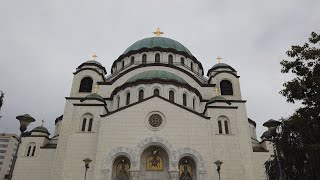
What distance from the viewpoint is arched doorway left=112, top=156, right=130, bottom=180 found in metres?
22.2

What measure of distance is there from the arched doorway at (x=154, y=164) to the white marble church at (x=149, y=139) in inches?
3.0

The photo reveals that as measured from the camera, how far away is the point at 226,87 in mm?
31719

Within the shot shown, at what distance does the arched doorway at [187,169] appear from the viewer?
22328mm

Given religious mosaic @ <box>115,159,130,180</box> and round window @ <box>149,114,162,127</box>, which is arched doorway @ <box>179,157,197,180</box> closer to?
round window @ <box>149,114,162,127</box>

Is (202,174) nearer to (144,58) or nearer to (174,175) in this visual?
(174,175)

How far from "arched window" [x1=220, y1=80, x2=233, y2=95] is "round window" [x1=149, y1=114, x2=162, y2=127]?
10431mm

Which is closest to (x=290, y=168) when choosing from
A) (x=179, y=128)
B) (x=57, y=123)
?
(x=179, y=128)

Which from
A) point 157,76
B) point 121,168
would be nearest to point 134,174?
point 121,168

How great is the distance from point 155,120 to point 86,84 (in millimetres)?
11789

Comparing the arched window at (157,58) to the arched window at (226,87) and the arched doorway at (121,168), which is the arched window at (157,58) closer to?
the arched window at (226,87)

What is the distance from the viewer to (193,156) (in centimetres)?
2217

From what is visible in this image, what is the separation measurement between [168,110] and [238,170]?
24.4 ft

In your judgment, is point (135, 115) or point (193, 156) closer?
point (193, 156)

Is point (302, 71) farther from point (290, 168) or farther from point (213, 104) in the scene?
point (213, 104)
